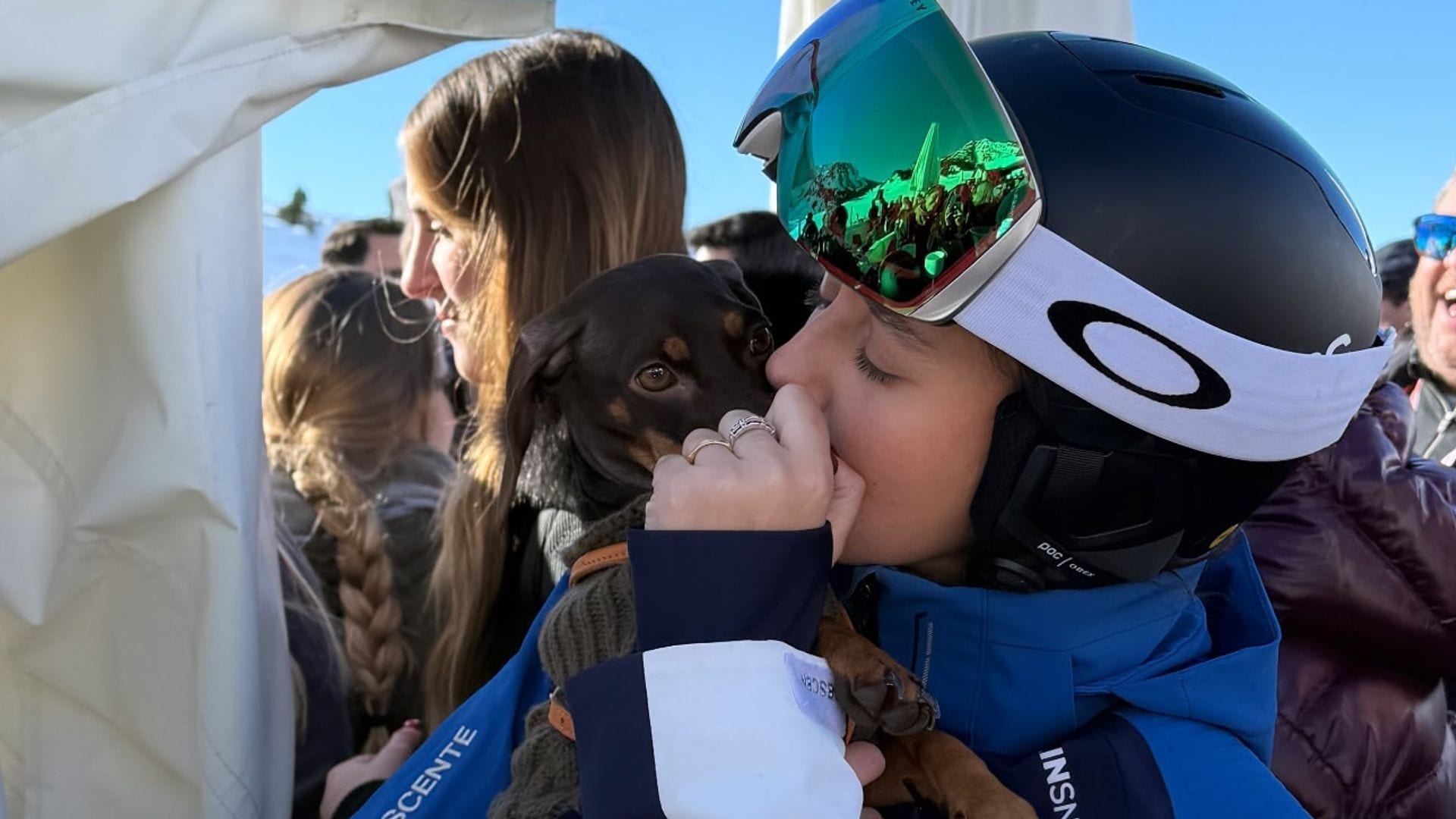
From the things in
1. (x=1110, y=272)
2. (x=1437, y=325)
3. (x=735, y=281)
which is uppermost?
(x=1110, y=272)

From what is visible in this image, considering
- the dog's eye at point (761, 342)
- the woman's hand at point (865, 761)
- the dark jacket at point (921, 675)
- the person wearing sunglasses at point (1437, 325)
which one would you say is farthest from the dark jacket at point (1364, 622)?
the person wearing sunglasses at point (1437, 325)

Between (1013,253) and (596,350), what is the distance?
0.96 metres

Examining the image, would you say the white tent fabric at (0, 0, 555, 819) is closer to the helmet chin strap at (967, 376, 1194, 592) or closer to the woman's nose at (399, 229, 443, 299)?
the helmet chin strap at (967, 376, 1194, 592)

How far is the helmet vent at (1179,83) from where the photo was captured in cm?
150

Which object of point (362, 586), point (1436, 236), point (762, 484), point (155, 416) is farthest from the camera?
point (1436, 236)

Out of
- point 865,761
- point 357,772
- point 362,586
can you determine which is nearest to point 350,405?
point 362,586

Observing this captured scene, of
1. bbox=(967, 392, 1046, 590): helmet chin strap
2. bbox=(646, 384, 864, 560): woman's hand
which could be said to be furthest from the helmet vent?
bbox=(646, 384, 864, 560): woman's hand

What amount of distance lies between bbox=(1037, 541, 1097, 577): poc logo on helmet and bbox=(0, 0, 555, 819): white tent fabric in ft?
3.59

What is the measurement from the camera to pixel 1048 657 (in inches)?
60.2

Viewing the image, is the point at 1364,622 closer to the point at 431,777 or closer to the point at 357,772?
the point at 431,777

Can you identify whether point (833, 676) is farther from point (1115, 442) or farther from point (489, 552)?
point (489, 552)

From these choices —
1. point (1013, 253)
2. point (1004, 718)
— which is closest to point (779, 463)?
point (1013, 253)

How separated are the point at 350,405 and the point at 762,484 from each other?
2278 mm

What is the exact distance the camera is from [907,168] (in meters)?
1.44
